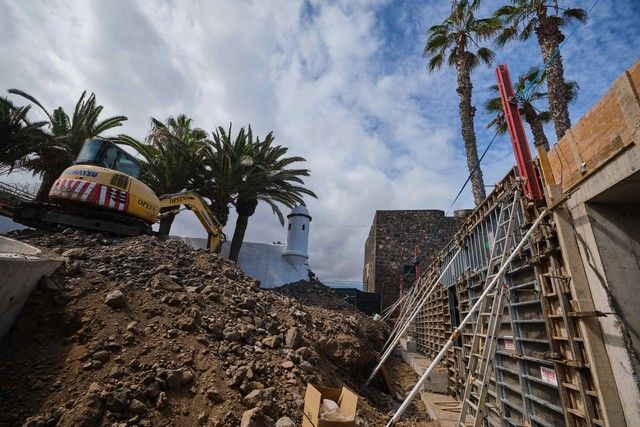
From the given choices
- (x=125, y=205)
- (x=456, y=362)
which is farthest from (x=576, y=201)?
(x=125, y=205)

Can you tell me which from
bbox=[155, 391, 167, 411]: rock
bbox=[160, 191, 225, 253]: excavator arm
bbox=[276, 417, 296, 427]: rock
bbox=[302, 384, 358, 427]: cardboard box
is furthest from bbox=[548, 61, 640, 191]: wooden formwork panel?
bbox=[160, 191, 225, 253]: excavator arm

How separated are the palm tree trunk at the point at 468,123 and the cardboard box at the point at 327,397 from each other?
9.76 m

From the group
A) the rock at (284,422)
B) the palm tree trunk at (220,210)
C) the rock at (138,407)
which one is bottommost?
the rock at (284,422)

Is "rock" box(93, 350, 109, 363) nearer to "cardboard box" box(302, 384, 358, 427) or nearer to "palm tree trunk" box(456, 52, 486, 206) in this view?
"cardboard box" box(302, 384, 358, 427)

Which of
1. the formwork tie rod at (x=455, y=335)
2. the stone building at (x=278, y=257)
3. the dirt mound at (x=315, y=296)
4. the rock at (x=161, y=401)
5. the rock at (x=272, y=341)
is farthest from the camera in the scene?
the stone building at (x=278, y=257)

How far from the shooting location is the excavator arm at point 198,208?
35.1 ft

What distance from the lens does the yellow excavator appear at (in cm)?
794

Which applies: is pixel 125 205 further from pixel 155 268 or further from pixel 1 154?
pixel 1 154

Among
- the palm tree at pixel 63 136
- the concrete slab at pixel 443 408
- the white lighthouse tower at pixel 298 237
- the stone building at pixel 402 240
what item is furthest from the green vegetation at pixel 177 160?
the concrete slab at pixel 443 408

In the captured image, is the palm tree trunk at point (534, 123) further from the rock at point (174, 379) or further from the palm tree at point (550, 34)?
the rock at point (174, 379)

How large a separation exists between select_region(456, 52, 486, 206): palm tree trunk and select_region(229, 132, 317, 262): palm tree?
7.57 meters

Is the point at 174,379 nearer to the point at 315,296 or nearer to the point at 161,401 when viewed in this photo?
the point at 161,401

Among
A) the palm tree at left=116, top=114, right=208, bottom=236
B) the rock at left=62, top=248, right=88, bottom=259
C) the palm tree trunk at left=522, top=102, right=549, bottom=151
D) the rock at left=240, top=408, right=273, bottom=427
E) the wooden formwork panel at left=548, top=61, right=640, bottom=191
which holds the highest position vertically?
the palm tree trunk at left=522, top=102, right=549, bottom=151

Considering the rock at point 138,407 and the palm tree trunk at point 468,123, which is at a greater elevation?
the palm tree trunk at point 468,123
